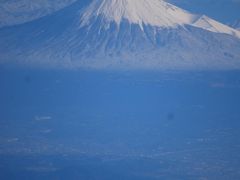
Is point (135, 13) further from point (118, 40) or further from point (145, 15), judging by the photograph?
point (118, 40)

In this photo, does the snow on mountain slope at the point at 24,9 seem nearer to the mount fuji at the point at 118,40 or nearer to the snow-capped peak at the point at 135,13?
the mount fuji at the point at 118,40

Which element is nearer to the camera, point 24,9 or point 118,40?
point 118,40

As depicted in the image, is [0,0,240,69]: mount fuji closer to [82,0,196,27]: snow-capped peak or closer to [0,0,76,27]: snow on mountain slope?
[82,0,196,27]: snow-capped peak

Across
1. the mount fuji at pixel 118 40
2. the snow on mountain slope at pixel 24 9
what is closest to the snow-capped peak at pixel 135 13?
the mount fuji at pixel 118 40

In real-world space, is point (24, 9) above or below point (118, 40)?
above


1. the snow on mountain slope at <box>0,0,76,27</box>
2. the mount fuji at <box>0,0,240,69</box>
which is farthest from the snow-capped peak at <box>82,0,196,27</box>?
the snow on mountain slope at <box>0,0,76,27</box>

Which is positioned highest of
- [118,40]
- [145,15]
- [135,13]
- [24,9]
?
[24,9]

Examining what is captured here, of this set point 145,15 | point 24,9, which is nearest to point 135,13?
point 145,15
